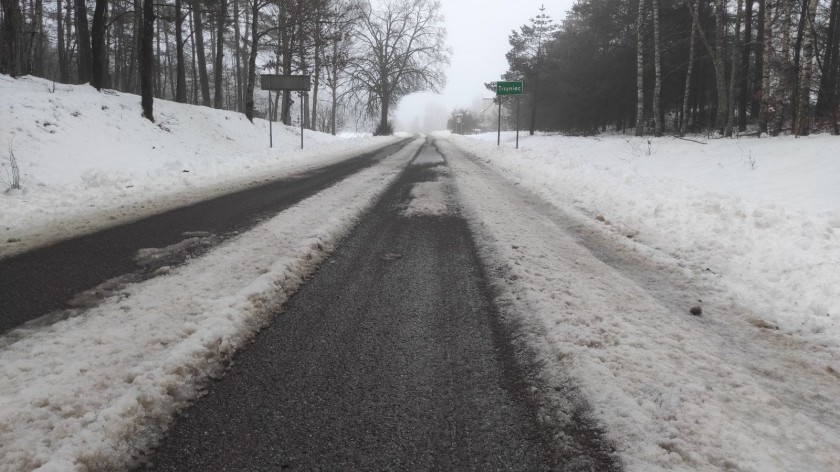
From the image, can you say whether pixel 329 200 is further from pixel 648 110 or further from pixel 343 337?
pixel 648 110

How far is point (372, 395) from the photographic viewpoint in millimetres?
1929

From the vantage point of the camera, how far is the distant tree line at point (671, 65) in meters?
18.4

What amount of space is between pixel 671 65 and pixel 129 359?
100.0 feet

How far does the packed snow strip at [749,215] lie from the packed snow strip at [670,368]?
0.36m

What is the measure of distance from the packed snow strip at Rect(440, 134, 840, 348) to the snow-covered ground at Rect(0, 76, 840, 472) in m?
0.03

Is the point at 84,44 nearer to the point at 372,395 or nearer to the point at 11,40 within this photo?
the point at 11,40

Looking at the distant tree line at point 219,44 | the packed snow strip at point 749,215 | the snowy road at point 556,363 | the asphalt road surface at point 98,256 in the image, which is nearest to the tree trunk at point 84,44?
the distant tree line at point 219,44

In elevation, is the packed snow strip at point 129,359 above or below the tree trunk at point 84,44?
below

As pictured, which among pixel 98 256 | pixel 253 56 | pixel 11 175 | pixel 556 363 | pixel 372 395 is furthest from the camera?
pixel 253 56

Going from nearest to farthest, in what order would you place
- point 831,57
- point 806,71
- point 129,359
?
point 129,359 < point 806,71 < point 831,57

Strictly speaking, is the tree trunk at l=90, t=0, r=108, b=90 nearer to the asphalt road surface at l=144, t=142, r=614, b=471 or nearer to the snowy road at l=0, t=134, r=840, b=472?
the snowy road at l=0, t=134, r=840, b=472

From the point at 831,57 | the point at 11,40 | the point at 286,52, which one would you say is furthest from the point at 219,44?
the point at 831,57

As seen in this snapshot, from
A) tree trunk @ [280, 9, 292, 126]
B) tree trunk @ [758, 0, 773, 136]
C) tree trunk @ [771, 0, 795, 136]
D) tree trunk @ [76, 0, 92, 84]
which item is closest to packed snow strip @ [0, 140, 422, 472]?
tree trunk @ [771, 0, 795, 136]

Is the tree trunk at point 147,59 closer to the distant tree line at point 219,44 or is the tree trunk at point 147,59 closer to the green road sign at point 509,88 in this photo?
the distant tree line at point 219,44
